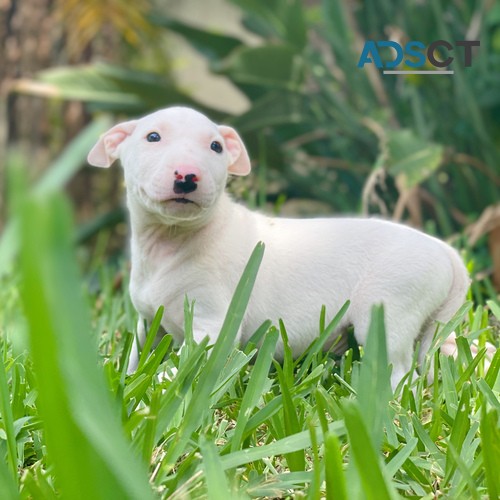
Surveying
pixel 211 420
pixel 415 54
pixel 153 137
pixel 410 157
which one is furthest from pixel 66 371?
pixel 415 54

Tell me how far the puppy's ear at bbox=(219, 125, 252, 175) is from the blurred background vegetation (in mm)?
1281

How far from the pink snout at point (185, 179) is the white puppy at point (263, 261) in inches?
1.7

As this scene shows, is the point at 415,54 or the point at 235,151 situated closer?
the point at 235,151

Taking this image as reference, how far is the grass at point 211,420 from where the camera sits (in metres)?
0.43

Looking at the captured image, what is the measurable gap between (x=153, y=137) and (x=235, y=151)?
176 mm

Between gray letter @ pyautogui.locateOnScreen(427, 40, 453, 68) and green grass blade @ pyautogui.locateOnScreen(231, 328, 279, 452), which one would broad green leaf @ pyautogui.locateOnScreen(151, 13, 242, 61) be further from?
green grass blade @ pyautogui.locateOnScreen(231, 328, 279, 452)

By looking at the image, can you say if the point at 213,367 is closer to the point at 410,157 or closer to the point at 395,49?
the point at 410,157

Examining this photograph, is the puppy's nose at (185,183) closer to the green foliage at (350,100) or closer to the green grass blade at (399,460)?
the green grass blade at (399,460)

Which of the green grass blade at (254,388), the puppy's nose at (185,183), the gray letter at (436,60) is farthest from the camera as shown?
the gray letter at (436,60)

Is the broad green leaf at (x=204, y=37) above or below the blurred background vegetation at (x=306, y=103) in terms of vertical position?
above

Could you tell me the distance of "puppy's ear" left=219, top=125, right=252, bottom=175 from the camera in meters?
1.39

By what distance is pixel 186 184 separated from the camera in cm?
119

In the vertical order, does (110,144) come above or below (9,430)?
above

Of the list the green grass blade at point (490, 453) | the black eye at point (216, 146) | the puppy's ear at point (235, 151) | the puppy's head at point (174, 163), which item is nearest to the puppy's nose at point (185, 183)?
the puppy's head at point (174, 163)
